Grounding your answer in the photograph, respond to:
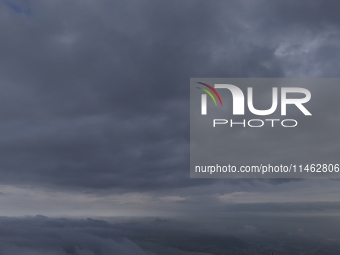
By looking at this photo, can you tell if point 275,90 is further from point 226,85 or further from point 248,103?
point 226,85

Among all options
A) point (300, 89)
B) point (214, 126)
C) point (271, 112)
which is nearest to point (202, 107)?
point (214, 126)

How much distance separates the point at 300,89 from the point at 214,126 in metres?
20.9

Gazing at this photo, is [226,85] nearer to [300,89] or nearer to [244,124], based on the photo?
[244,124]

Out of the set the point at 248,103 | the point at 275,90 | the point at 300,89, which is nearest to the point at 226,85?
the point at 248,103

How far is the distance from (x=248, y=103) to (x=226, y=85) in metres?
6.71

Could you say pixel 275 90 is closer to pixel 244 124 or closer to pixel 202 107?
pixel 244 124

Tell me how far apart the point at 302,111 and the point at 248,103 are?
507 inches

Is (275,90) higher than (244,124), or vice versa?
(275,90)

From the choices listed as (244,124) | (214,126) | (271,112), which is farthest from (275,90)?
(214,126)

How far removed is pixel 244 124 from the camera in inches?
2633

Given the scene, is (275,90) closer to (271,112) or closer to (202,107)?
(271,112)

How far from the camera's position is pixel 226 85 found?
226ft

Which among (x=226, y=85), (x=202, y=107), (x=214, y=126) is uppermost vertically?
(x=226, y=85)

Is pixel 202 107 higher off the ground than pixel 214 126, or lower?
higher
